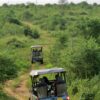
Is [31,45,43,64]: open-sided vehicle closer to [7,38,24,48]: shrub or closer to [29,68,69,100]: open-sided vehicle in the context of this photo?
[7,38,24,48]: shrub

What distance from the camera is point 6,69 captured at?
58.9ft

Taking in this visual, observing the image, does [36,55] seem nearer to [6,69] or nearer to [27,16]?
[6,69]

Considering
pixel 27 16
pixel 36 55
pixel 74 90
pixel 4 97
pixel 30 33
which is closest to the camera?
pixel 4 97

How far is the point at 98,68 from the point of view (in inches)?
749

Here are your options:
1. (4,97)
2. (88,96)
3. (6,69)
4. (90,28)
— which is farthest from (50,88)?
(90,28)

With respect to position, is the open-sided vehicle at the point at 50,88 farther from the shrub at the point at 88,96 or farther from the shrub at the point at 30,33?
the shrub at the point at 30,33

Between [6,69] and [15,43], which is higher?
[6,69]

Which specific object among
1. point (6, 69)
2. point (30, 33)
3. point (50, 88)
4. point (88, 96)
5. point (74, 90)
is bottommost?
point (30, 33)

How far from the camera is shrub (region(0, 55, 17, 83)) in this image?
17.7 m

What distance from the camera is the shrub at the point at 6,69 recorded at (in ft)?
58.1

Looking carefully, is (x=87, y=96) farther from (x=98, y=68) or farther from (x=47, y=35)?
(x=47, y=35)

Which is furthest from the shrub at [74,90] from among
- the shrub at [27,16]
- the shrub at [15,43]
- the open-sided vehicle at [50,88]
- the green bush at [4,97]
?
the shrub at [27,16]

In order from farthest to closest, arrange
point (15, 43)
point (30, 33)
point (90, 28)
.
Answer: point (30, 33) → point (15, 43) → point (90, 28)

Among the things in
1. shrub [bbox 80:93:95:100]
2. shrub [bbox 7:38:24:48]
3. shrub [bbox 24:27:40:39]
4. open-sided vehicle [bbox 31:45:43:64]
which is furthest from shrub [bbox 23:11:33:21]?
shrub [bbox 80:93:95:100]
